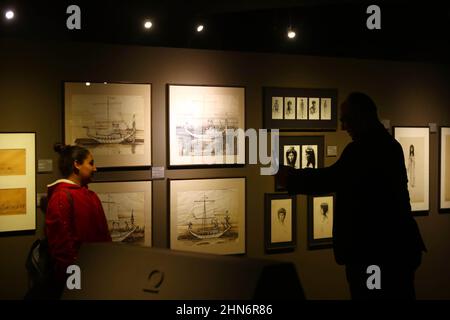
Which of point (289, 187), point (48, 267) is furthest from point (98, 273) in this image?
point (48, 267)

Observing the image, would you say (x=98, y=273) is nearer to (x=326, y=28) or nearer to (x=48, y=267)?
(x=48, y=267)

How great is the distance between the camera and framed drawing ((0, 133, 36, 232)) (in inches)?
178

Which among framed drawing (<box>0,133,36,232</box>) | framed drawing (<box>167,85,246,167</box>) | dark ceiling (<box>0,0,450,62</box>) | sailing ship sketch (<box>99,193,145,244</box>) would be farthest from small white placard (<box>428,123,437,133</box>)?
framed drawing (<box>0,133,36,232</box>)

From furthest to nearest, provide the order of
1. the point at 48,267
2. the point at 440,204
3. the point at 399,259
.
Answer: the point at 440,204 → the point at 48,267 → the point at 399,259

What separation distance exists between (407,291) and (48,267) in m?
2.12

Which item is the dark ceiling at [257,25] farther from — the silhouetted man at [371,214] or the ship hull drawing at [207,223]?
the silhouetted man at [371,214]

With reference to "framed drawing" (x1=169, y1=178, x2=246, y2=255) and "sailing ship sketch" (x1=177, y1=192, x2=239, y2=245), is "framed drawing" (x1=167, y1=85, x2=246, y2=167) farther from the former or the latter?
"sailing ship sketch" (x1=177, y1=192, x2=239, y2=245)

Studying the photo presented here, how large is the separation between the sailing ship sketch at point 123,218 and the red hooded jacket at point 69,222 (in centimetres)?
115

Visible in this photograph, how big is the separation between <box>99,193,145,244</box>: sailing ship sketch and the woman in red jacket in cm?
112

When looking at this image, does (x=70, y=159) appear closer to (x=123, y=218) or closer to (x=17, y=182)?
(x=17, y=182)

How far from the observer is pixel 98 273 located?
53.1 inches

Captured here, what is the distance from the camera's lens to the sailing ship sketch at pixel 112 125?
4.74 m

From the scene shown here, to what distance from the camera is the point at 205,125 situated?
5152mm

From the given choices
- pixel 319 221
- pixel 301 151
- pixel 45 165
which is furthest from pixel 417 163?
pixel 45 165
